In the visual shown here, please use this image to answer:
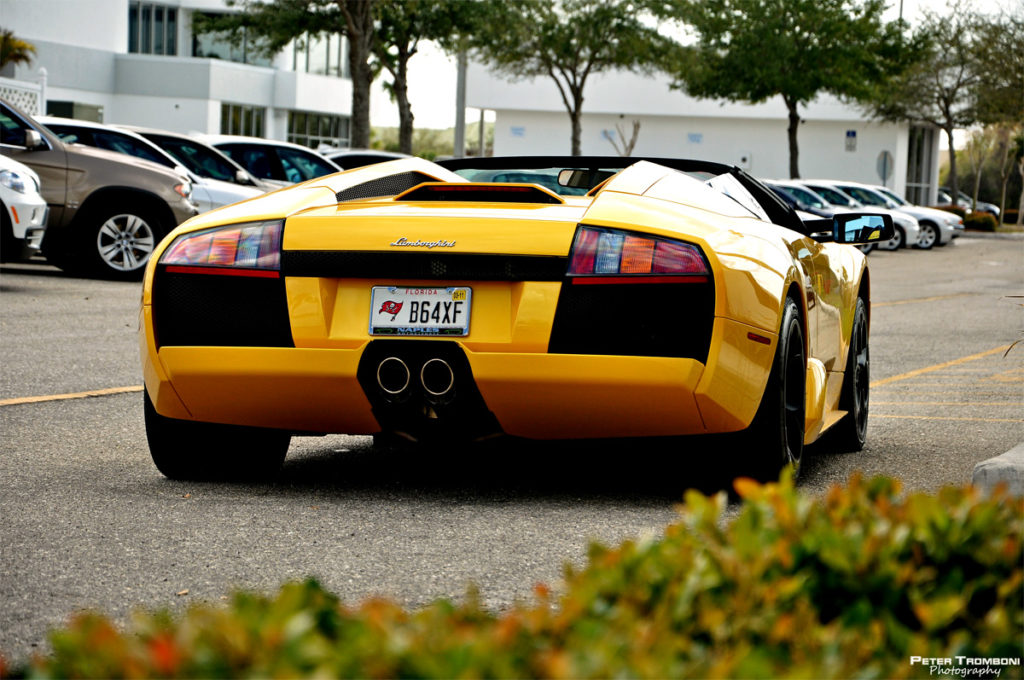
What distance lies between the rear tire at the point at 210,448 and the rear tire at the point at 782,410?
5.08 ft

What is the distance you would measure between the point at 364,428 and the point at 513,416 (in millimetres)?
499

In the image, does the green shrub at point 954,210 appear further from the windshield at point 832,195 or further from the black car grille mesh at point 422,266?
the black car grille mesh at point 422,266

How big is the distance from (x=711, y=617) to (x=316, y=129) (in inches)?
2503

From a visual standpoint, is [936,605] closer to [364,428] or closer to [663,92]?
[364,428]

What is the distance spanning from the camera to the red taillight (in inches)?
174

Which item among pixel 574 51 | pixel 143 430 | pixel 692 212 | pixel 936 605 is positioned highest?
pixel 574 51

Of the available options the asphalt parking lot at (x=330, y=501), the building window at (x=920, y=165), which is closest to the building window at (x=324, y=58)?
the building window at (x=920, y=165)

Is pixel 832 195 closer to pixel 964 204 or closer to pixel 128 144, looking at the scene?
pixel 128 144

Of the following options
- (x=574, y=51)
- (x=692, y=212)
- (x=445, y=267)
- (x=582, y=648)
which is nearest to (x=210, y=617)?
(x=582, y=648)

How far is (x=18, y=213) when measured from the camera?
13.0 m

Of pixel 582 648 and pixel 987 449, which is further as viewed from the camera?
pixel 987 449

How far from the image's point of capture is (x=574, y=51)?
147ft

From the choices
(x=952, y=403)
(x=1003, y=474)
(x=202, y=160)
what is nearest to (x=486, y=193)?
(x=1003, y=474)

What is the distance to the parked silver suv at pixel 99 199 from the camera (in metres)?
14.8
